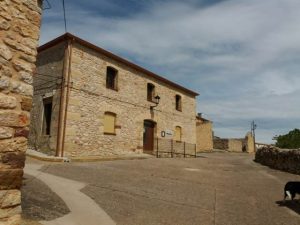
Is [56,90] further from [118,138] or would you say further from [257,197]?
[257,197]

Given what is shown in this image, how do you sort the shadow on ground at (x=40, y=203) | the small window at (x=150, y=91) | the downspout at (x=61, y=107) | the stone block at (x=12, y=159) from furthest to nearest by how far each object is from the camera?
1. the small window at (x=150, y=91)
2. the downspout at (x=61, y=107)
3. the shadow on ground at (x=40, y=203)
4. the stone block at (x=12, y=159)

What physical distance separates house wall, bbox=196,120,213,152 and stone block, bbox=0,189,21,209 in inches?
1011

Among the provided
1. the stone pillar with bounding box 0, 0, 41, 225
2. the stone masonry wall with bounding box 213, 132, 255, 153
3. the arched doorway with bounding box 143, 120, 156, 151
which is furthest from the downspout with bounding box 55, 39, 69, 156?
the stone masonry wall with bounding box 213, 132, 255, 153

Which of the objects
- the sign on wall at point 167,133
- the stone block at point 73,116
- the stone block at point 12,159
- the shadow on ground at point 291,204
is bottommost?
the shadow on ground at point 291,204

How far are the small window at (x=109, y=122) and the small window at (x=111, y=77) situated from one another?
60.5 inches

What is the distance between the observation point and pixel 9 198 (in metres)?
3.48

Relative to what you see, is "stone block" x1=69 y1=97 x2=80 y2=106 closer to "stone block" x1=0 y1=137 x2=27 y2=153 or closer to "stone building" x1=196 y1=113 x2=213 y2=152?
"stone block" x1=0 y1=137 x2=27 y2=153

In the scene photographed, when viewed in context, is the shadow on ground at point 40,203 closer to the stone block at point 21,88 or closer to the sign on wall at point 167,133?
the stone block at point 21,88

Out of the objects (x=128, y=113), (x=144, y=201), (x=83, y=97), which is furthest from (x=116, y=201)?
(x=128, y=113)

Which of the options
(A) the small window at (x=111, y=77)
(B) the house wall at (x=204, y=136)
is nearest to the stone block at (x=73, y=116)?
(A) the small window at (x=111, y=77)

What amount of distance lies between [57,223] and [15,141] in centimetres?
216

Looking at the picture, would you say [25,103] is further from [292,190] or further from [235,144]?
[235,144]

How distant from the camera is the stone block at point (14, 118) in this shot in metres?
3.49

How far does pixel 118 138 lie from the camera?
16.6 m
